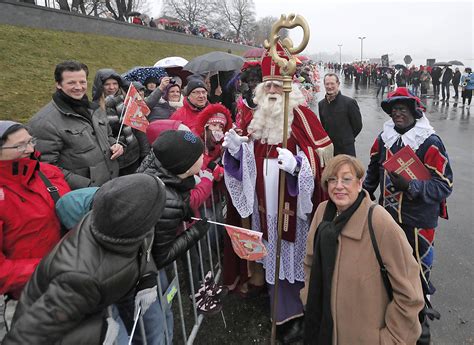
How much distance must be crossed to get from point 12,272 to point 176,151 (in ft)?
3.60

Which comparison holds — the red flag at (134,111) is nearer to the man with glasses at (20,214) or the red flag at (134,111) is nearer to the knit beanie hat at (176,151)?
the man with glasses at (20,214)

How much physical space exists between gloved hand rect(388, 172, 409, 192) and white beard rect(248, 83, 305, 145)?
0.91 m

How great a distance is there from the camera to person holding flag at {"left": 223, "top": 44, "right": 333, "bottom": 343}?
8.88ft

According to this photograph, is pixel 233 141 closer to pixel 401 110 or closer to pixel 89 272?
pixel 401 110

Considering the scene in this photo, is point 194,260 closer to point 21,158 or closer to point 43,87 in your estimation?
point 21,158

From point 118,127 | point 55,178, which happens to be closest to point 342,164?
point 55,178

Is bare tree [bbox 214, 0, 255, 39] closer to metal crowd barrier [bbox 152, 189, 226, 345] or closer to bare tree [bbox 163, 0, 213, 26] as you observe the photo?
bare tree [bbox 163, 0, 213, 26]

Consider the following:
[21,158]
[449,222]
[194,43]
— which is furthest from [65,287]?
[194,43]

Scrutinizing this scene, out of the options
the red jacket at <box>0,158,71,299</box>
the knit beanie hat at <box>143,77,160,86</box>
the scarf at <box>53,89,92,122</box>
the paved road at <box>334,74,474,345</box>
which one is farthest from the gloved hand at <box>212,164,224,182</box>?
the knit beanie hat at <box>143,77,160,86</box>

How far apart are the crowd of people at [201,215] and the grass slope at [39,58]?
5.30 meters

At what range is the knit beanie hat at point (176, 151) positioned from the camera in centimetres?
187

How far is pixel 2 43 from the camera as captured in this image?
10.3 metres

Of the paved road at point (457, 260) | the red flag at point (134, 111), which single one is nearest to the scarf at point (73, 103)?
the red flag at point (134, 111)

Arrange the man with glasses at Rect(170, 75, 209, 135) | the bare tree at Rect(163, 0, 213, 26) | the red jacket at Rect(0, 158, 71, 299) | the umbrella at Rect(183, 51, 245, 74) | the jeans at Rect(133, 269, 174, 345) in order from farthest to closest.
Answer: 1. the bare tree at Rect(163, 0, 213, 26)
2. the umbrella at Rect(183, 51, 245, 74)
3. the man with glasses at Rect(170, 75, 209, 135)
4. the jeans at Rect(133, 269, 174, 345)
5. the red jacket at Rect(0, 158, 71, 299)
